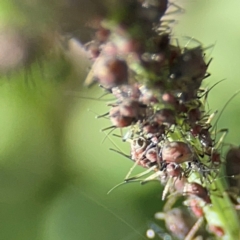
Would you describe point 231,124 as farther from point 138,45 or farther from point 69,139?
Result: point 138,45

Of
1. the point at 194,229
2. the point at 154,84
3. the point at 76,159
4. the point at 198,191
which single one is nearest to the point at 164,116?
the point at 154,84

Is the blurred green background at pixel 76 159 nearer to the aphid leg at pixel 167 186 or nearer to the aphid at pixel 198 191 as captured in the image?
the aphid leg at pixel 167 186

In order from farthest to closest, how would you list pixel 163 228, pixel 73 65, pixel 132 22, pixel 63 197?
pixel 63 197 → pixel 163 228 → pixel 73 65 → pixel 132 22

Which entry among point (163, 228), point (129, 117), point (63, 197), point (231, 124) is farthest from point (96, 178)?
point (129, 117)

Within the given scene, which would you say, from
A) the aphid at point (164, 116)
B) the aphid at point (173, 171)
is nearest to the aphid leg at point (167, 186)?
the aphid at point (173, 171)

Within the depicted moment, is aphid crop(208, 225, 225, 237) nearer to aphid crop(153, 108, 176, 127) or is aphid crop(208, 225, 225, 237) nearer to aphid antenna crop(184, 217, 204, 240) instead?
aphid antenna crop(184, 217, 204, 240)

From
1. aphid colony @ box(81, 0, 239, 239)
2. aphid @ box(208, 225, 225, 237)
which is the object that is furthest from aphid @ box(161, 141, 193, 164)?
aphid @ box(208, 225, 225, 237)
